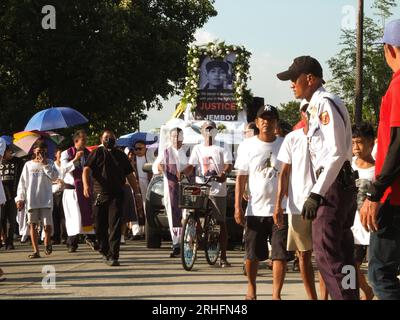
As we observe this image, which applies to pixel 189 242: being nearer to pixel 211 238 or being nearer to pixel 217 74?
pixel 211 238

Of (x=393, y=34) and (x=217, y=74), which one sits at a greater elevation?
(x=217, y=74)

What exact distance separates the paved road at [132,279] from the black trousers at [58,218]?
9.82 ft

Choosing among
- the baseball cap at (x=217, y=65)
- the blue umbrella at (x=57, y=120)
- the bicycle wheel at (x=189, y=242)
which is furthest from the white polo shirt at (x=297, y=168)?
the baseball cap at (x=217, y=65)

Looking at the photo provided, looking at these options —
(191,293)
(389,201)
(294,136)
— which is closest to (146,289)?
(191,293)

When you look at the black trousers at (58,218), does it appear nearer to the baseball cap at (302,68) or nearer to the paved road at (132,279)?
the paved road at (132,279)

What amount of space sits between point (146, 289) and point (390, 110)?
17.6 feet

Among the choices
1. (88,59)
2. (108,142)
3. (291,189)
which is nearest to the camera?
(291,189)

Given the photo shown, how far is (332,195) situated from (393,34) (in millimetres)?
1372

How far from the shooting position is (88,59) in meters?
41.9

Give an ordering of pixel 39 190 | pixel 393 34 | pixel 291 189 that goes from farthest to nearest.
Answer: pixel 39 190 < pixel 291 189 < pixel 393 34

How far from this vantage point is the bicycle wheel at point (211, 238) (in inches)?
539

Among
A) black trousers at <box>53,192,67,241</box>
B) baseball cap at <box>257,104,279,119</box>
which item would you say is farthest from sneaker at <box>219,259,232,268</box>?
black trousers at <box>53,192,67,241</box>

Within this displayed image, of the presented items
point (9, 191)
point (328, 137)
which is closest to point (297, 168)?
point (328, 137)

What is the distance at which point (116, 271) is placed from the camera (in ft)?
42.1
